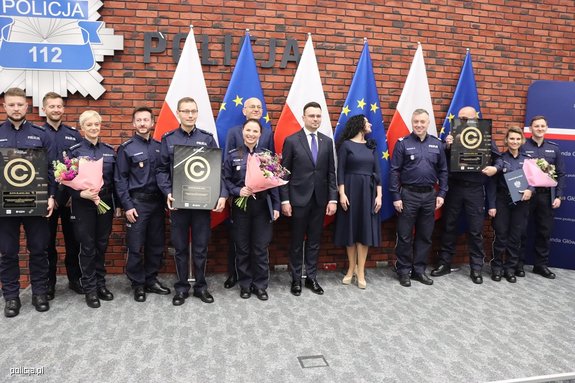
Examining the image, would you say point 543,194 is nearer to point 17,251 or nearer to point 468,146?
point 468,146

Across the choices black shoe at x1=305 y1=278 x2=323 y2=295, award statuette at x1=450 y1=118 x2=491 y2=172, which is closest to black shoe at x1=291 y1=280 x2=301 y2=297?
black shoe at x1=305 y1=278 x2=323 y2=295

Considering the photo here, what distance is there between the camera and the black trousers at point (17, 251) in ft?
10.3

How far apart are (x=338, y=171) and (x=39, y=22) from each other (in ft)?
9.56

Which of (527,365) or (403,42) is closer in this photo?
(527,365)

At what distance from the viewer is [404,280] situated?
4.09 meters

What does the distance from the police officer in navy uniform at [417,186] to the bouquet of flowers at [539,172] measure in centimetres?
81

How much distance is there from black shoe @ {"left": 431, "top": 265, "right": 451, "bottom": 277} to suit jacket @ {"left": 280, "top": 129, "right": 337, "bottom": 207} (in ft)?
4.96

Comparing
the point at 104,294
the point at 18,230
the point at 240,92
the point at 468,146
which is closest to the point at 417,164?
the point at 468,146

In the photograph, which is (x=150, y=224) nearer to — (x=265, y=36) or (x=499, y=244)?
(x=265, y=36)

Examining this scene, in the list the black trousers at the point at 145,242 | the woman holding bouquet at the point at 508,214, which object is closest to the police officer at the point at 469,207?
the woman holding bouquet at the point at 508,214

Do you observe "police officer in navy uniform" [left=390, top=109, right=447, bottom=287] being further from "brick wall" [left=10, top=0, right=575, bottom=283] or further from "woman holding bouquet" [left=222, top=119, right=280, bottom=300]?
"woman holding bouquet" [left=222, top=119, right=280, bottom=300]

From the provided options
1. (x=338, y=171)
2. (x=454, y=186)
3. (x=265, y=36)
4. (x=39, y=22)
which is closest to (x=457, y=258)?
(x=454, y=186)

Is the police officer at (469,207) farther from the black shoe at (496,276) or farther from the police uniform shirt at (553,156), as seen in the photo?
A: the police uniform shirt at (553,156)

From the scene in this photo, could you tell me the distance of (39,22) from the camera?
3.81 m
